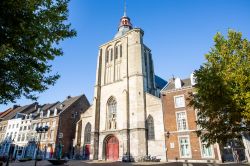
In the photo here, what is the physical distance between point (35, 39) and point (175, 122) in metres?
21.1

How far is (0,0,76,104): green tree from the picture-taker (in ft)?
24.6

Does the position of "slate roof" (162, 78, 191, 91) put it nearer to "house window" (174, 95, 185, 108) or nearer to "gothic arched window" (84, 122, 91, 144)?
"house window" (174, 95, 185, 108)

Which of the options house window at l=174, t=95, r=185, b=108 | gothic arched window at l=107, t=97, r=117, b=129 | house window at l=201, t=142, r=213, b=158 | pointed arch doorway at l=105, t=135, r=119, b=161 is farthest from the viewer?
gothic arched window at l=107, t=97, r=117, b=129

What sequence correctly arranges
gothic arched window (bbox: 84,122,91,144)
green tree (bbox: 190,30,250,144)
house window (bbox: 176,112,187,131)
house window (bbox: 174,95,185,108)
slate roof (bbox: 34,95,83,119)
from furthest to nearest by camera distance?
slate roof (bbox: 34,95,83,119) < gothic arched window (bbox: 84,122,91,144) < house window (bbox: 174,95,185,108) < house window (bbox: 176,112,187,131) < green tree (bbox: 190,30,250,144)

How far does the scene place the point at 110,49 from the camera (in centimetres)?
3756

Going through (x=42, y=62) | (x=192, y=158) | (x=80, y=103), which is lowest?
(x=192, y=158)

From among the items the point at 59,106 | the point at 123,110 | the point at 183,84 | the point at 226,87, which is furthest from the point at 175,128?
the point at 59,106

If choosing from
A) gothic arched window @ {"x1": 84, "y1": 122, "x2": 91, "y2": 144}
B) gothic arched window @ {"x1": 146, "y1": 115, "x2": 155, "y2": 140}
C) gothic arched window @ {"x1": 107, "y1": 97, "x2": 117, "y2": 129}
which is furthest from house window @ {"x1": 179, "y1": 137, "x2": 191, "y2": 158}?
gothic arched window @ {"x1": 84, "y1": 122, "x2": 91, "y2": 144}

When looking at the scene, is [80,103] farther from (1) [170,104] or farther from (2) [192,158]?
(2) [192,158]

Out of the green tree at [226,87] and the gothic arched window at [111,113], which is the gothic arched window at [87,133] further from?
the green tree at [226,87]

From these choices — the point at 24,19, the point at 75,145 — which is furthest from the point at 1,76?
the point at 75,145

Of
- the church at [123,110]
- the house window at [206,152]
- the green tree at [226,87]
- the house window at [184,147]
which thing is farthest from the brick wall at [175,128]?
the green tree at [226,87]

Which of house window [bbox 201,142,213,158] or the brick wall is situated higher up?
the brick wall

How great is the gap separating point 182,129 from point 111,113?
13.0 meters
